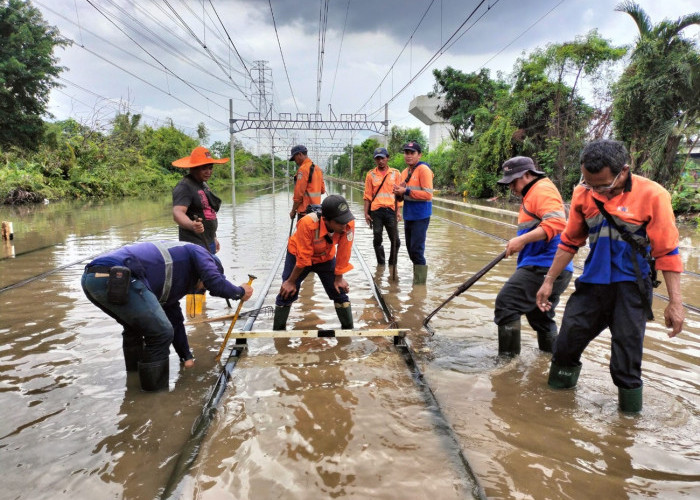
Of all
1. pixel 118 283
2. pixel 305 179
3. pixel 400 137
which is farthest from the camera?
pixel 400 137

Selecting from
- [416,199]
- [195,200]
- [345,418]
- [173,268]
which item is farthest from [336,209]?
[416,199]

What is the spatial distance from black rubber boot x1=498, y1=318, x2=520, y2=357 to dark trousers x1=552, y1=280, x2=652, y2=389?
72cm

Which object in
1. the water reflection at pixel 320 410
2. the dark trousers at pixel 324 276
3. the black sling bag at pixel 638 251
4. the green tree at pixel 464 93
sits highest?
the green tree at pixel 464 93

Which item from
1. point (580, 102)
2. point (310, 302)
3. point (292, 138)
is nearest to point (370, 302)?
point (310, 302)

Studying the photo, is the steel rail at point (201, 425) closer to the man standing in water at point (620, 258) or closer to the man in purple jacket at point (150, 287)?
the man in purple jacket at point (150, 287)

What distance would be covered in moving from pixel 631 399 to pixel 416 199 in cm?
360

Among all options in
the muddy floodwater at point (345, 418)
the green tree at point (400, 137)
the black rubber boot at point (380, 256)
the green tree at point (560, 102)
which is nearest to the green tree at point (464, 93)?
the green tree at point (560, 102)

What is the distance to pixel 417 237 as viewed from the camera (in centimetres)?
617

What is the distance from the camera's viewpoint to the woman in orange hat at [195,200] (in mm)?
4473

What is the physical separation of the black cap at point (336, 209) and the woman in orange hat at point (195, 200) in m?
1.41

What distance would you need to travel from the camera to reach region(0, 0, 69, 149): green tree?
65.8 feet

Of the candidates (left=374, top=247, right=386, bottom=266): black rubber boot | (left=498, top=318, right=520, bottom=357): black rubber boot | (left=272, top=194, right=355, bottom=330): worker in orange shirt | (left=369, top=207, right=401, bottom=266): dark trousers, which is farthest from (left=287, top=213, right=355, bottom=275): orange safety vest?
(left=374, top=247, right=386, bottom=266): black rubber boot

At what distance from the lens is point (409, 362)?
12.5ft

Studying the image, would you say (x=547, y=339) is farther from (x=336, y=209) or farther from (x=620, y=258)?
(x=336, y=209)
